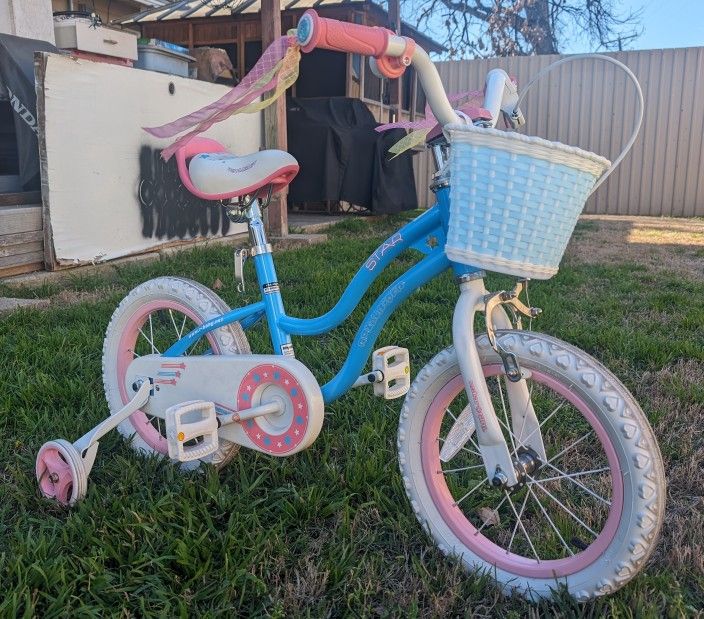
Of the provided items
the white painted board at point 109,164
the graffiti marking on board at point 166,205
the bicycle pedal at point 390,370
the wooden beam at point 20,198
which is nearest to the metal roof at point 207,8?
the white painted board at point 109,164

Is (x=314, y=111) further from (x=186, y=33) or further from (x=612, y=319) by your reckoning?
(x=612, y=319)

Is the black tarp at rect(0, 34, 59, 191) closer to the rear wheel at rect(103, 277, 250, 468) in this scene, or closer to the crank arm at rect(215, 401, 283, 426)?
the rear wheel at rect(103, 277, 250, 468)

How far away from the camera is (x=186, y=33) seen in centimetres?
982

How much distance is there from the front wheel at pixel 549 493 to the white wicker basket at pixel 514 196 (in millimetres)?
209

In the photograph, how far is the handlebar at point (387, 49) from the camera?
1251 mm

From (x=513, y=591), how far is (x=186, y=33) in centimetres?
993

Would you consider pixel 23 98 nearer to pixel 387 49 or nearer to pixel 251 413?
pixel 251 413

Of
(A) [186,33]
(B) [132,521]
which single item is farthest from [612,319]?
(A) [186,33]

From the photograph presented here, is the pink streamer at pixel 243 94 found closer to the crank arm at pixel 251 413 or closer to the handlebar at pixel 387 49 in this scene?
the handlebar at pixel 387 49

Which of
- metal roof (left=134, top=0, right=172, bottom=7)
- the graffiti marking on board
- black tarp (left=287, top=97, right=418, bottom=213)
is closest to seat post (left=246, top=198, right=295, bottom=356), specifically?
the graffiti marking on board

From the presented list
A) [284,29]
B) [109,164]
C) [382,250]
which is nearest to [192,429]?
[382,250]

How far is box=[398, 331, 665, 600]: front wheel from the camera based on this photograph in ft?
4.27

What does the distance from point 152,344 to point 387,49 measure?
128 cm

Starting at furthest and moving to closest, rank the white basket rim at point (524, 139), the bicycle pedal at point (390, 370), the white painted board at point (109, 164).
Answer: the white painted board at point (109, 164) < the bicycle pedal at point (390, 370) < the white basket rim at point (524, 139)
